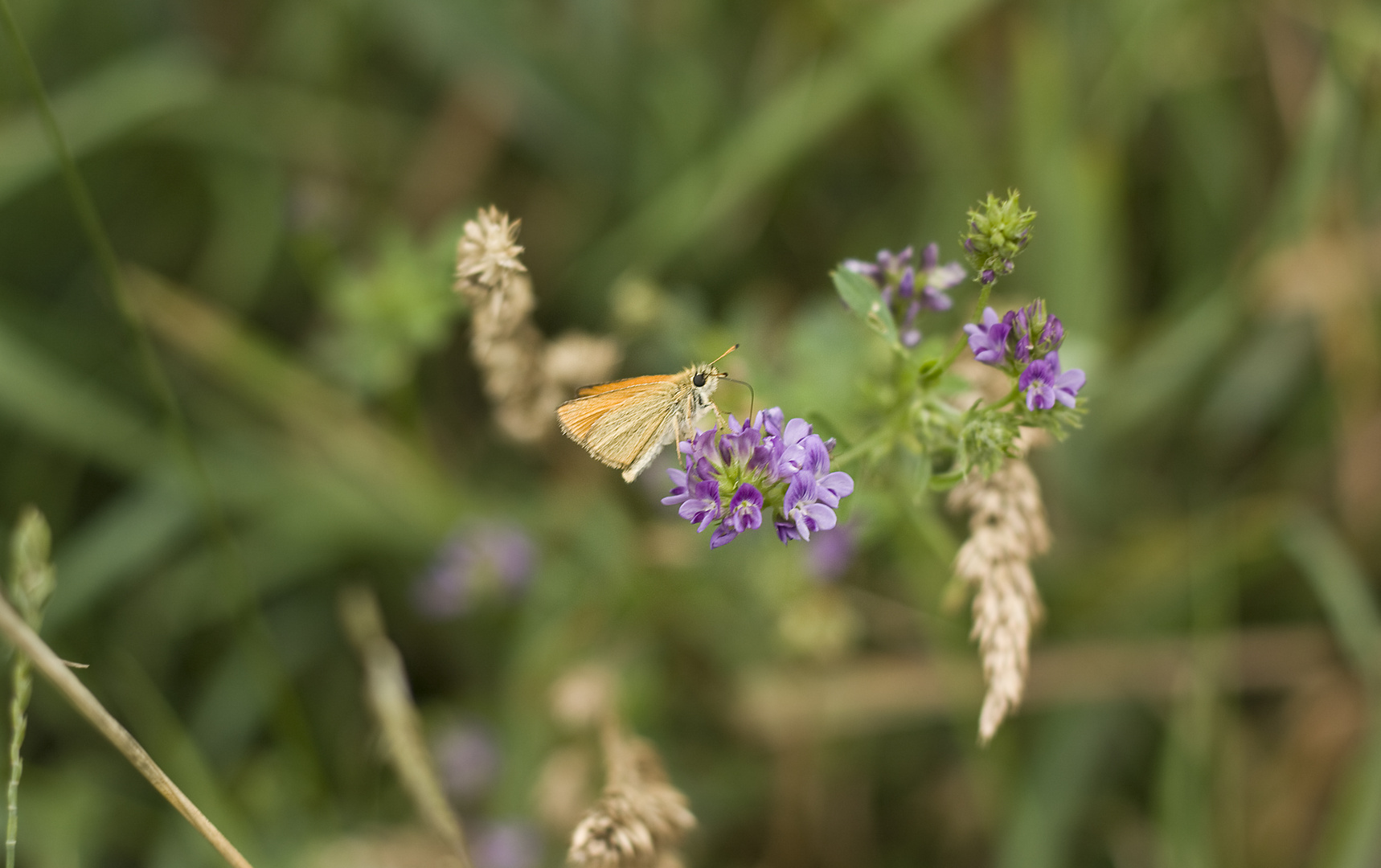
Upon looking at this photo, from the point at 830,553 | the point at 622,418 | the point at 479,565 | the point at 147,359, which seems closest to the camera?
the point at 622,418

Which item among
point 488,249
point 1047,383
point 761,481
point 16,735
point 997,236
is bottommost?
point 16,735

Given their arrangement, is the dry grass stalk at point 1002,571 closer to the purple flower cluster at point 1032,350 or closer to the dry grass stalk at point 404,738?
the purple flower cluster at point 1032,350

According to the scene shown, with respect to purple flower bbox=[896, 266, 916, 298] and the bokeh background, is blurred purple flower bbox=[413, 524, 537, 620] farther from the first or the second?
purple flower bbox=[896, 266, 916, 298]

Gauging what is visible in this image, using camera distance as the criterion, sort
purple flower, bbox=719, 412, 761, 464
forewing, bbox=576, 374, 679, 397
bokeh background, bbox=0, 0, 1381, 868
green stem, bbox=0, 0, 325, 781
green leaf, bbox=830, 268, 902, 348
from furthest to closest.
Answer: bokeh background, bbox=0, 0, 1381, 868, green stem, bbox=0, 0, 325, 781, green leaf, bbox=830, 268, 902, 348, forewing, bbox=576, 374, 679, 397, purple flower, bbox=719, 412, 761, 464

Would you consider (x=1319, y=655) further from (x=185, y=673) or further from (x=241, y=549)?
(x=185, y=673)

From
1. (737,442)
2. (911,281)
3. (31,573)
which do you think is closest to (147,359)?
(31,573)

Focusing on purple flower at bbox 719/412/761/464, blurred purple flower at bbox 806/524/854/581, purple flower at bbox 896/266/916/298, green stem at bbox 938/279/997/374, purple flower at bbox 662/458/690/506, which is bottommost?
purple flower at bbox 662/458/690/506

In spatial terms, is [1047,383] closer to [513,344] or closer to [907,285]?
[907,285]

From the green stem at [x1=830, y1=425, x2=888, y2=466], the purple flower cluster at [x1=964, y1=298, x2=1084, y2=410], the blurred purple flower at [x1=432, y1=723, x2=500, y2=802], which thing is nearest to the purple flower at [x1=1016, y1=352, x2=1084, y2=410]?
the purple flower cluster at [x1=964, y1=298, x2=1084, y2=410]
